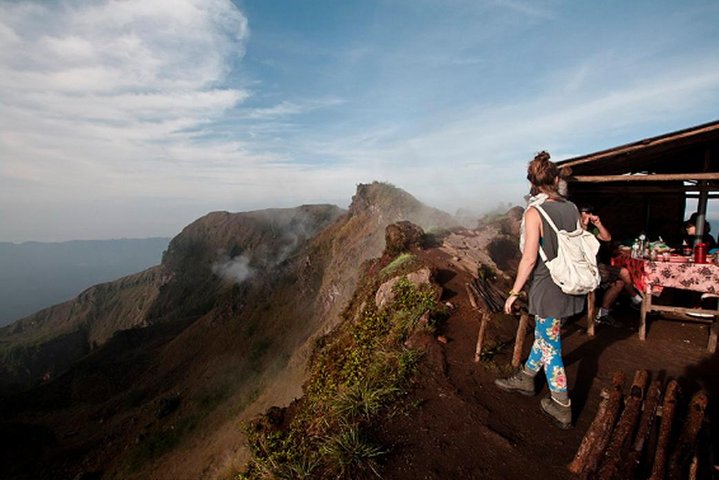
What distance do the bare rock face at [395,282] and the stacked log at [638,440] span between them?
501 cm

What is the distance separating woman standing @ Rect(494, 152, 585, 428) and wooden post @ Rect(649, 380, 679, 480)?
30.9 inches

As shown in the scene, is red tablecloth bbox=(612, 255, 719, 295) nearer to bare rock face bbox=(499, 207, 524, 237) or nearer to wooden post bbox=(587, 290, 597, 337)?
wooden post bbox=(587, 290, 597, 337)

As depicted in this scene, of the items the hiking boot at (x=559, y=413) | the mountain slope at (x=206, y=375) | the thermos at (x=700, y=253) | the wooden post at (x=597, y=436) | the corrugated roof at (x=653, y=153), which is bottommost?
the mountain slope at (x=206, y=375)

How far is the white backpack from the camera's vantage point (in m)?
3.17

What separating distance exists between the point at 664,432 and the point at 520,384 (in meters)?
1.48

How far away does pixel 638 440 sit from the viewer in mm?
2719

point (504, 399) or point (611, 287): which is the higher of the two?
point (611, 287)

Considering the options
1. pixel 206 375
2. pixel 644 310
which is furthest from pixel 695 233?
pixel 206 375

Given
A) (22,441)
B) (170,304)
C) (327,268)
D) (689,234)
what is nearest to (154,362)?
(22,441)

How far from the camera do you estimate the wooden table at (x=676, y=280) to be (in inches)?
209

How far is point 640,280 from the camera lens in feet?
19.6

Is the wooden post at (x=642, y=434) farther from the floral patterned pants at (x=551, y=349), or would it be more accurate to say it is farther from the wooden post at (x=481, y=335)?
the wooden post at (x=481, y=335)

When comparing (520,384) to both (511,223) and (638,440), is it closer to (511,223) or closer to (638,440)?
(638,440)

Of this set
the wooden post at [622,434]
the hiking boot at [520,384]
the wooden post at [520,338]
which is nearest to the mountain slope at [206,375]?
the wooden post at [520,338]
